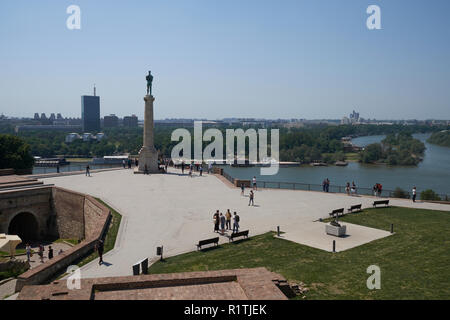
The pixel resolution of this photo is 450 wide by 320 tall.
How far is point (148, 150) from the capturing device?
29734 mm

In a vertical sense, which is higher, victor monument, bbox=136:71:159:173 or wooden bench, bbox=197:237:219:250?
victor monument, bbox=136:71:159:173

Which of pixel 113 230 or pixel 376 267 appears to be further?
pixel 113 230

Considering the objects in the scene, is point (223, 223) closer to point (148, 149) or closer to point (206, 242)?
point (206, 242)

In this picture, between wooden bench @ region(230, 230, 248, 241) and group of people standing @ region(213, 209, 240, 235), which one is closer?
wooden bench @ region(230, 230, 248, 241)

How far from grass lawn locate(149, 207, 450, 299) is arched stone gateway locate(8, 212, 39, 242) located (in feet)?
47.2

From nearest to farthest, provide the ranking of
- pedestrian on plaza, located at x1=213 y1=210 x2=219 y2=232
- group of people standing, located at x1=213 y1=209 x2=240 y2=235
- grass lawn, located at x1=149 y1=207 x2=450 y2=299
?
grass lawn, located at x1=149 y1=207 x2=450 y2=299
group of people standing, located at x1=213 y1=209 x2=240 y2=235
pedestrian on plaza, located at x1=213 y1=210 x2=219 y2=232

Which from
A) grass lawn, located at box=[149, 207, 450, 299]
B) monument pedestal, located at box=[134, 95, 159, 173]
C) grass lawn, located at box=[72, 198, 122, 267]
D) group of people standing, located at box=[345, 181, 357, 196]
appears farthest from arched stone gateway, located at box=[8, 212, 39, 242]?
group of people standing, located at box=[345, 181, 357, 196]

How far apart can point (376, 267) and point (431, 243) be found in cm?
340

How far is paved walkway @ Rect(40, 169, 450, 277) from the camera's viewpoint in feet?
42.7

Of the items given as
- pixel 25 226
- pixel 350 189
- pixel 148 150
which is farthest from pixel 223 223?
pixel 148 150

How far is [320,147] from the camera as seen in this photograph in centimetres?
10450

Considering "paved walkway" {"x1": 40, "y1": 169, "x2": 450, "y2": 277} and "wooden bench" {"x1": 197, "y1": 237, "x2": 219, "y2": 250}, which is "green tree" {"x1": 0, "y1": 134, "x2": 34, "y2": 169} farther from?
"wooden bench" {"x1": 197, "y1": 237, "x2": 219, "y2": 250}
